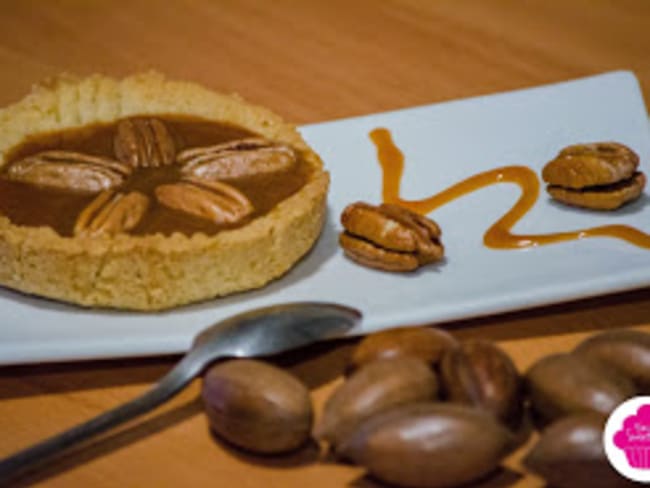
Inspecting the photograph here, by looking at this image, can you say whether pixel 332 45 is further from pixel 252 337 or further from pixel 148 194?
pixel 252 337

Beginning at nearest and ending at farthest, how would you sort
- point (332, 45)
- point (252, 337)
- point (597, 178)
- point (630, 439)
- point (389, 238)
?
point (630, 439) → point (252, 337) → point (389, 238) → point (597, 178) → point (332, 45)

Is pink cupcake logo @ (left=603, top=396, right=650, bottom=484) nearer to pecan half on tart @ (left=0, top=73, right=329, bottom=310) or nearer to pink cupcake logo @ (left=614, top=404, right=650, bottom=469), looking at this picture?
pink cupcake logo @ (left=614, top=404, right=650, bottom=469)

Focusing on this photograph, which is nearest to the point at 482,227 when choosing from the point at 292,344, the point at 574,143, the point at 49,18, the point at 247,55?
the point at 574,143

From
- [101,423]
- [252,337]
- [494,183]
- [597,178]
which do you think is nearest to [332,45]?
[494,183]

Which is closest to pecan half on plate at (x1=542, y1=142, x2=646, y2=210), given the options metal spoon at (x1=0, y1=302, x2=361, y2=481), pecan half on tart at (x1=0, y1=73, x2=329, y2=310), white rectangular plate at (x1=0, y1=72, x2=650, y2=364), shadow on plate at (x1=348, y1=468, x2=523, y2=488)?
white rectangular plate at (x1=0, y1=72, x2=650, y2=364)

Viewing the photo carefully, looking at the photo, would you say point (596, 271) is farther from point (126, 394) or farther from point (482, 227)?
point (126, 394)

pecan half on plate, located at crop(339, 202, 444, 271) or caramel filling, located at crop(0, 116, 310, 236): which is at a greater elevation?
caramel filling, located at crop(0, 116, 310, 236)

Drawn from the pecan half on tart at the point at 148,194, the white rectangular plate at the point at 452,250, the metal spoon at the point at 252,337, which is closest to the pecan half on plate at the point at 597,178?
the white rectangular plate at the point at 452,250
